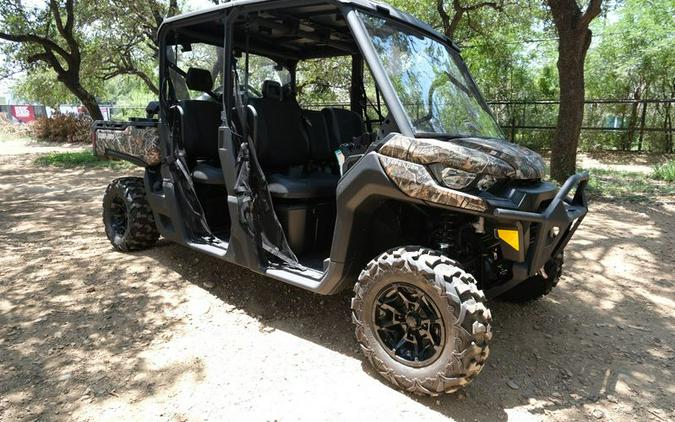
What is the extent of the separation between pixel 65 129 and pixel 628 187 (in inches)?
892

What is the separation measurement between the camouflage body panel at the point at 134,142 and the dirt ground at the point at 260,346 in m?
1.03

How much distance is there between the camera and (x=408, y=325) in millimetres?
2764

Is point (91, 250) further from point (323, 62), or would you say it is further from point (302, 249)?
point (323, 62)

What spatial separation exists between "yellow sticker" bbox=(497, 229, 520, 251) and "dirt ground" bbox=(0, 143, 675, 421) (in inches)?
34.9

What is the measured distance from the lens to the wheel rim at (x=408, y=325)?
8.66 ft

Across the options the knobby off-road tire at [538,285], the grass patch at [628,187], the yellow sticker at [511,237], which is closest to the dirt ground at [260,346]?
the knobby off-road tire at [538,285]

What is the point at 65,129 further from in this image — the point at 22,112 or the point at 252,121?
the point at 252,121

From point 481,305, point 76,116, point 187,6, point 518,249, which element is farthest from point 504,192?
point 76,116

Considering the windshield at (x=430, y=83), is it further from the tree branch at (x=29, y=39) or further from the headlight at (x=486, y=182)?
the tree branch at (x=29, y=39)

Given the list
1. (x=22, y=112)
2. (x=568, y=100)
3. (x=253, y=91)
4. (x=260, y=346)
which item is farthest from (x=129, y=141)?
(x=22, y=112)

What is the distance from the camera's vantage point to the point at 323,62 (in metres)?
5.50

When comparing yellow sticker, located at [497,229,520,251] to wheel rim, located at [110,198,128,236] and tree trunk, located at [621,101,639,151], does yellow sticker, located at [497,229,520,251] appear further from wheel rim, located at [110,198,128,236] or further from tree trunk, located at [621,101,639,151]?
tree trunk, located at [621,101,639,151]

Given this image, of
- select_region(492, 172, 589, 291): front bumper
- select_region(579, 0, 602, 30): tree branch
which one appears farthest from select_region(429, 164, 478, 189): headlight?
select_region(579, 0, 602, 30): tree branch

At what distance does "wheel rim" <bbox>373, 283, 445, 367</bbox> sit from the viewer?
264 centimetres
